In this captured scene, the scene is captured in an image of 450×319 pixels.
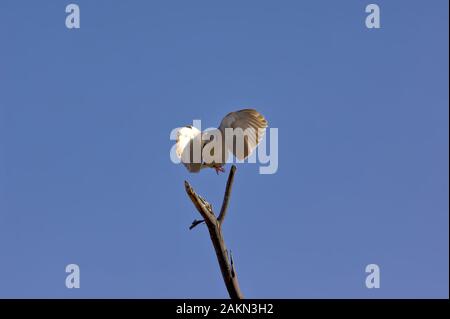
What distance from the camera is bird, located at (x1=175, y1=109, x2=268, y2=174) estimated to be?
50.3 feet

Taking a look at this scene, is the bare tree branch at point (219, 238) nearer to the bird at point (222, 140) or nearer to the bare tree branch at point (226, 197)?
the bare tree branch at point (226, 197)

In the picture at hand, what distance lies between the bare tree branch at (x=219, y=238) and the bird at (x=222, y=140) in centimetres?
230

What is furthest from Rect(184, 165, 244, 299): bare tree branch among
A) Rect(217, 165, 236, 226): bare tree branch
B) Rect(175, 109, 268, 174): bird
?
Rect(175, 109, 268, 174): bird

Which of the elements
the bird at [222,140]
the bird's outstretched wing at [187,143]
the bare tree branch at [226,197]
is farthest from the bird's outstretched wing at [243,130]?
the bare tree branch at [226,197]

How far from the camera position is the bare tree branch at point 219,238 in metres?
12.7

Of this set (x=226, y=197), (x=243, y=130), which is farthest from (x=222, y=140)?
(x=226, y=197)

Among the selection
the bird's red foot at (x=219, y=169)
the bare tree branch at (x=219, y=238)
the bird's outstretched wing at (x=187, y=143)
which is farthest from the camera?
the bird's red foot at (x=219, y=169)

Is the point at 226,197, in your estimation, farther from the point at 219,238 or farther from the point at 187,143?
the point at 187,143

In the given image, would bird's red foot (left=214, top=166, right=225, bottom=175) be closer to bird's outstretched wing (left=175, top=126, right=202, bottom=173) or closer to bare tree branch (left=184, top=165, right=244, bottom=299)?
bird's outstretched wing (left=175, top=126, right=202, bottom=173)

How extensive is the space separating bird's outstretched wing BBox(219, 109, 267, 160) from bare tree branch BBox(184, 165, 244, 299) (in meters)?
2.45
